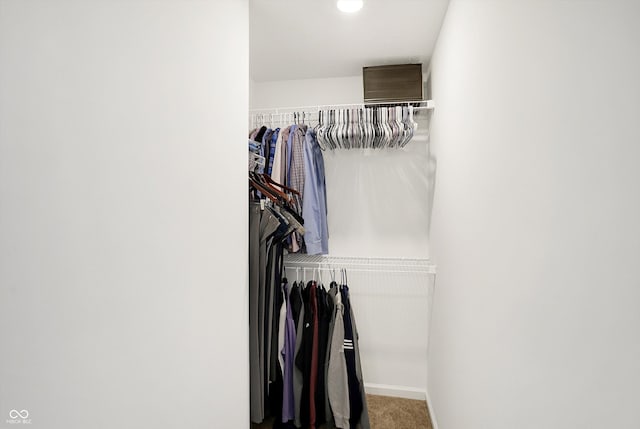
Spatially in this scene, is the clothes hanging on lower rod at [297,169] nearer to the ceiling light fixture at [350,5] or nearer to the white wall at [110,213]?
the ceiling light fixture at [350,5]

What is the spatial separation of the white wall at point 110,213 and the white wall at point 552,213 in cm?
91

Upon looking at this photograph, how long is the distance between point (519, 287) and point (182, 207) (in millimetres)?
951

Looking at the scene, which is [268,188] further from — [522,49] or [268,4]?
[522,49]

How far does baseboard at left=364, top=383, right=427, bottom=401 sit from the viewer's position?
232cm

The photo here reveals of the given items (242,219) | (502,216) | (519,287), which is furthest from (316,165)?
(519,287)

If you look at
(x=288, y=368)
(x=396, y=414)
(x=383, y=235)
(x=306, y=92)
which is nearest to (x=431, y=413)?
(x=396, y=414)

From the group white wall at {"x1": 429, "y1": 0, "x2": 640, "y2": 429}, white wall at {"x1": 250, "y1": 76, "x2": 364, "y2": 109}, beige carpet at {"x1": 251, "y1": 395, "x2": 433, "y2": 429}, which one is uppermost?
white wall at {"x1": 250, "y1": 76, "x2": 364, "y2": 109}

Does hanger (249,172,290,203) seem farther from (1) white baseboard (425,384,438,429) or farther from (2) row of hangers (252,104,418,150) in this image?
(1) white baseboard (425,384,438,429)

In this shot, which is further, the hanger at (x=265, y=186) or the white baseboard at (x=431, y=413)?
the white baseboard at (x=431, y=413)

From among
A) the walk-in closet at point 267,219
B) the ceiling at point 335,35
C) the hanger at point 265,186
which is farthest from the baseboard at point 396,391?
the ceiling at point 335,35

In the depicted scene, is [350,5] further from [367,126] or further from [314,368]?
[314,368]

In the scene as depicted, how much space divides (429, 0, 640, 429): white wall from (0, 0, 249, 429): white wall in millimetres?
910

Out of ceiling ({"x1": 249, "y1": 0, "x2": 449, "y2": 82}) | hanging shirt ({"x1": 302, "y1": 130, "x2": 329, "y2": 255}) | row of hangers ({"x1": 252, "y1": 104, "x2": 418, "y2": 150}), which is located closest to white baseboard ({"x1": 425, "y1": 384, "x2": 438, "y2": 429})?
hanging shirt ({"x1": 302, "y1": 130, "x2": 329, "y2": 255})

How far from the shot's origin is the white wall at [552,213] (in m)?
0.47
